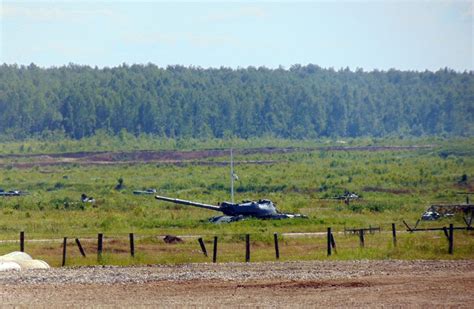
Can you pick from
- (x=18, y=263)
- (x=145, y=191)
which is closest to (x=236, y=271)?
(x=18, y=263)

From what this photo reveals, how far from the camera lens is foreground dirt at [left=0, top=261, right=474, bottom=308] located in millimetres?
26125

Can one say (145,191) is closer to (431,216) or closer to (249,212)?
(249,212)

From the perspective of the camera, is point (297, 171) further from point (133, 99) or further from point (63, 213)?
point (133, 99)

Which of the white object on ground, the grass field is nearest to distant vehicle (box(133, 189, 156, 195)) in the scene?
the grass field

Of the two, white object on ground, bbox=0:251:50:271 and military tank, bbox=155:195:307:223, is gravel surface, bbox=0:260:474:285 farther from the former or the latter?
military tank, bbox=155:195:307:223

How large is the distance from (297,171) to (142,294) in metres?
76.0

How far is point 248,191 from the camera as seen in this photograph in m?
80.8

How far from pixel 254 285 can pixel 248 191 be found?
2040 inches

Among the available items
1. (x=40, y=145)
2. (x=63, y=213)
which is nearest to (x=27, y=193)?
(x=63, y=213)

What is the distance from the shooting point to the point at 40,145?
148125 millimetres

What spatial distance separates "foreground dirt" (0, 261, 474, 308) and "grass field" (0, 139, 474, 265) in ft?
11.8

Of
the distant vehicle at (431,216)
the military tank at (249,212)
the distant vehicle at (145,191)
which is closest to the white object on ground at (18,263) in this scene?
the military tank at (249,212)

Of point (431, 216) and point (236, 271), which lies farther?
point (431, 216)

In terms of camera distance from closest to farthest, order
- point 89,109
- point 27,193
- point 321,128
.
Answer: point 27,193, point 89,109, point 321,128
